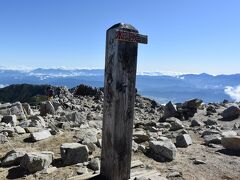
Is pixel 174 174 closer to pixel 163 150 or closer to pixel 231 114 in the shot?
pixel 163 150

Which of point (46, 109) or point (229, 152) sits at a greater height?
point (46, 109)

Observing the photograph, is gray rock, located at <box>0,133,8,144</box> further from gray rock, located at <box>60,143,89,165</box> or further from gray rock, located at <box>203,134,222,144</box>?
gray rock, located at <box>203,134,222,144</box>

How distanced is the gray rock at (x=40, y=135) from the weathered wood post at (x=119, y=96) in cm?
368

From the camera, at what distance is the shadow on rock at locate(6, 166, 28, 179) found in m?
8.06

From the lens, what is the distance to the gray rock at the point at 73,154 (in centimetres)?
872

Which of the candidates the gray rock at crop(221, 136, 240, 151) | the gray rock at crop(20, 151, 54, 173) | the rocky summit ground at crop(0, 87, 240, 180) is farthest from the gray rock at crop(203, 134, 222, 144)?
the gray rock at crop(20, 151, 54, 173)

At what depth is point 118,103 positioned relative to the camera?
281 inches

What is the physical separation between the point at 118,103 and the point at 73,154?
226 cm

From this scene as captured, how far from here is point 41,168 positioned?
8.32m

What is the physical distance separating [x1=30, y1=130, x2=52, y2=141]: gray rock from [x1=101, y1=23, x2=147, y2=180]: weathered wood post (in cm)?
368

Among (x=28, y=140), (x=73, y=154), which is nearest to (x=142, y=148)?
(x=73, y=154)

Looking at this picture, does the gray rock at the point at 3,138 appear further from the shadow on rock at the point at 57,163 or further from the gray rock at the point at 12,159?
the shadow on rock at the point at 57,163

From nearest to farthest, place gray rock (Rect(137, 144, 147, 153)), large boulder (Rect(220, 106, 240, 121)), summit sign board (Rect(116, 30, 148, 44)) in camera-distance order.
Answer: summit sign board (Rect(116, 30, 148, 44)) < gray rock (Rect(137, 144, 147, 153)) < large boulder (Rect(220, 106, 240, 121))

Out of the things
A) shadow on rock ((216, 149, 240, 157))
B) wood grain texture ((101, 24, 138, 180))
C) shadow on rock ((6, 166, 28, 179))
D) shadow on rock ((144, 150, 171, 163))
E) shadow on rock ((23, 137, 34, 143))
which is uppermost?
wood grain texture ((101, 24, 138, 180))
